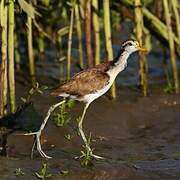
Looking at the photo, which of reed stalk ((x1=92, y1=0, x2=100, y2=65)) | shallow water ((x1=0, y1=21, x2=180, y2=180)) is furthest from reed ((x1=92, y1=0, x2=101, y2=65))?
shallow water ((x1=0, y1=21, x2=180, y2=180))

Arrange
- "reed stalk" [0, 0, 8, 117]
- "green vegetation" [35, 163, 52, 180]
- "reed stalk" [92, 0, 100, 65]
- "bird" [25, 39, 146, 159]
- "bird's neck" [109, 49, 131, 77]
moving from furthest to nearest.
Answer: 1. "reed stalk" [92, 0, 100, 65]
2. "reed stalk" [0, 0, 8, 117]
3. "bird's neck" [109, 49, 131, 77]
4. "bird" [25, 39, 146, 159]
5. "green vegetation" [35, 163, 52, 180]

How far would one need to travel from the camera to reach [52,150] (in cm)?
751

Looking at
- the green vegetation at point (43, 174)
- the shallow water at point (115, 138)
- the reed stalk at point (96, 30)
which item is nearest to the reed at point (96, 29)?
the reed stalk at point (96, 30)

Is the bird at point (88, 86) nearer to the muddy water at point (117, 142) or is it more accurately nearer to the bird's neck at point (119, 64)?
the bird's neck at point (119, 64)

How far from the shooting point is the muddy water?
6793mm

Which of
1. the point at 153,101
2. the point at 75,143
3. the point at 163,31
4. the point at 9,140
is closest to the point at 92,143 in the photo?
the point at 75,143

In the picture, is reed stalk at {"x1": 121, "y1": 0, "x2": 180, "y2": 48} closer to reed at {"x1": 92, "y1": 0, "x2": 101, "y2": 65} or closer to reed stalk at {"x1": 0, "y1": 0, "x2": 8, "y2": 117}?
reed at {"x1": 92, "y1": 0, "x2": 101, "y2": 65}

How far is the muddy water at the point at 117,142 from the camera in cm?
679

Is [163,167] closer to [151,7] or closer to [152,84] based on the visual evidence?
[152,84]

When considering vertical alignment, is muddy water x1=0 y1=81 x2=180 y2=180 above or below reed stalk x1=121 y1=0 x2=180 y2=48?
below

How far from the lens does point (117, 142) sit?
8047 mm

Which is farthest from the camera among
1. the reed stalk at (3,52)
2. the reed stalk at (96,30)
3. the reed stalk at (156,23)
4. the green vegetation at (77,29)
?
the reed stalk at (156,23)

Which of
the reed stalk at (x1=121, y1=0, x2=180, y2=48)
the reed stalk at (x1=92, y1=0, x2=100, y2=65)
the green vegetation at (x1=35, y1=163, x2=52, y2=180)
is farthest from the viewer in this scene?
the reed stalk at (x1=121, y1=0, x2=180, y2=48)

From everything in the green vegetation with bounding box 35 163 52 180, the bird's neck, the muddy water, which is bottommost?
the green vegetation with bounding box 35 163 52 180
